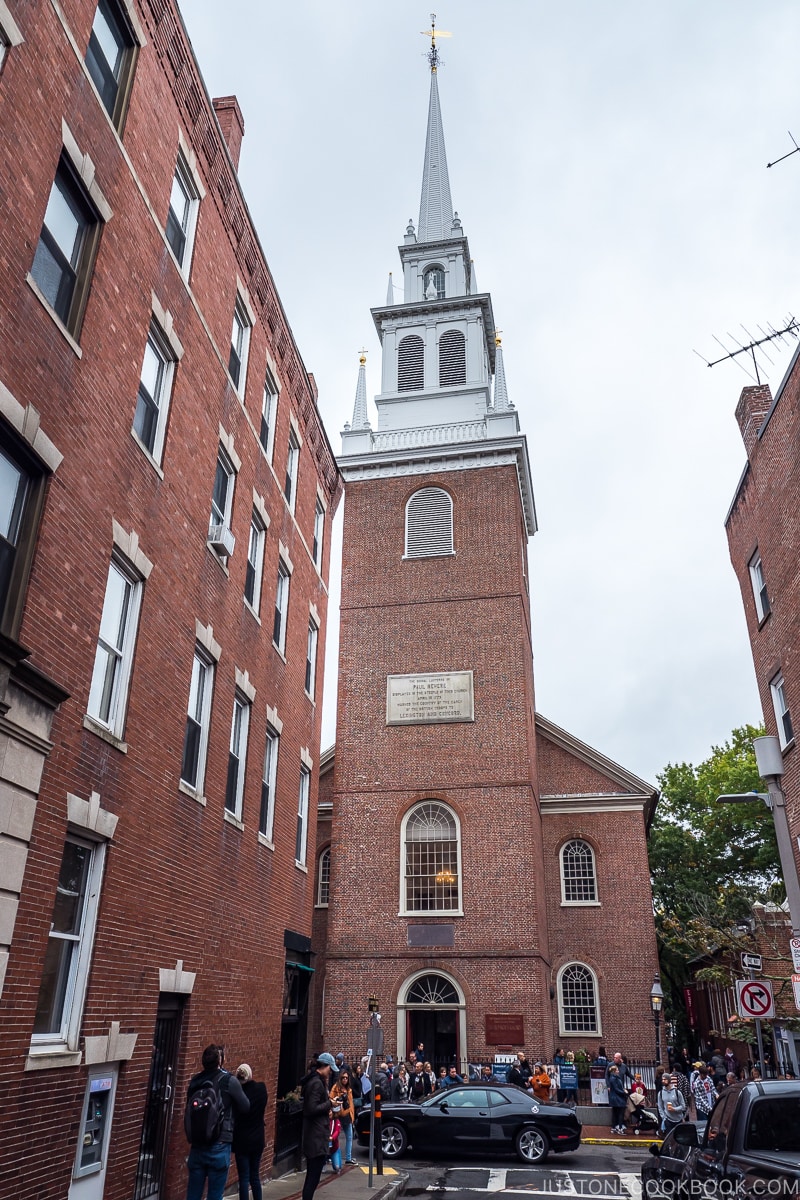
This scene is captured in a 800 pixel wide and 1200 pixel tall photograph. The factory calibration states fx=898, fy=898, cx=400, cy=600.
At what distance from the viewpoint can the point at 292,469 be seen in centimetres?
1866

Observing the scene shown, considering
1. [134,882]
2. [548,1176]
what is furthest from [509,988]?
[134,882]

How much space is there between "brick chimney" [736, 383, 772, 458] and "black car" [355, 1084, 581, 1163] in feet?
47.4

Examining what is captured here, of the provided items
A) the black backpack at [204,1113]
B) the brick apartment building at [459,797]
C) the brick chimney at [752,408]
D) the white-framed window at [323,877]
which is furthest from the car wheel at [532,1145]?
the white-framed window at [323,877]

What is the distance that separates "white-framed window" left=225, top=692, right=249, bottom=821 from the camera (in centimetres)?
1383

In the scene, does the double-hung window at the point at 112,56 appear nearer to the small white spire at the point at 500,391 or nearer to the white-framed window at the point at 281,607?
the white-framed window at the point at 281,607

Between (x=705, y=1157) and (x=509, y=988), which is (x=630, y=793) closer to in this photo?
(x=509, y=988)

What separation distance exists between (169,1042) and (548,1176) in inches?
319

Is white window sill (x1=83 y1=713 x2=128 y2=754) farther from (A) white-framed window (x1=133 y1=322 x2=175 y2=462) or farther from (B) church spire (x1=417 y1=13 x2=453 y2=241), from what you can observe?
(B) church spire (x1=417 y1=13 x2=453 y2=241)

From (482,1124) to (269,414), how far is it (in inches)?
549

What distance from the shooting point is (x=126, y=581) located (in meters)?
10.5

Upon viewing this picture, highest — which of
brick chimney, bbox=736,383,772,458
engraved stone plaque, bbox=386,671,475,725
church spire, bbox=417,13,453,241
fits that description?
church spire, bbox=417,13,453,241

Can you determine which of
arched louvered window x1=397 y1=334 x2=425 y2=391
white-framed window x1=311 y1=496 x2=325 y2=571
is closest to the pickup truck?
white-framed window x1=311 y1=496 x2=325 y2=571

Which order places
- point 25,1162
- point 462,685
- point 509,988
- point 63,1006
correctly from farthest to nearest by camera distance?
point 462,685 < point 509,988 < point 63,1006 < point 25,1162

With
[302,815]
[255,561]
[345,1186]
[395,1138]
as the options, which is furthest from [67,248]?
[395,1138]
